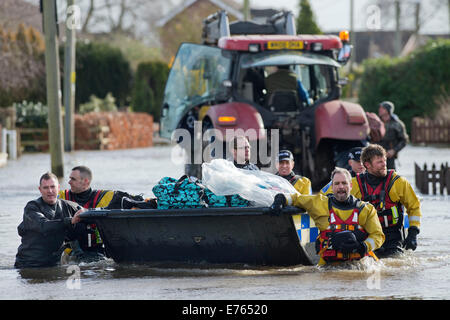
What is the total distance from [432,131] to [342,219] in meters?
31.3

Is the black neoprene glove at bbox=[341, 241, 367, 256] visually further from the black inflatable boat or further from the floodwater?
the black inflatable boat

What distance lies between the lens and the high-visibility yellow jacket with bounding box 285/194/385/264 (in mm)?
9734

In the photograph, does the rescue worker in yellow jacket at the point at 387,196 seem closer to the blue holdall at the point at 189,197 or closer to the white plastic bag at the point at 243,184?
the white plastic bag at the point at 243,184

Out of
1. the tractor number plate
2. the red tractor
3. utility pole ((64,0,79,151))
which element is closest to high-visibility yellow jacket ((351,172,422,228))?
the red tractor

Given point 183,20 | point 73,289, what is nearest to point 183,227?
point 73,289

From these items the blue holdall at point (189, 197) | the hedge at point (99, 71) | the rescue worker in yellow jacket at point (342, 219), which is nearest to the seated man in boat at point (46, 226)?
the blue holdall at point (189, 197)

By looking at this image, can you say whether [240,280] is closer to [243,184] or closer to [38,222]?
[243,184]

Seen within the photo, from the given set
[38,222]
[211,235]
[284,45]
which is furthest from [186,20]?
[211,235]

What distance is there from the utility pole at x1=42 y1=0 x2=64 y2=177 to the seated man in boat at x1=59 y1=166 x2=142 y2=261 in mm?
10264

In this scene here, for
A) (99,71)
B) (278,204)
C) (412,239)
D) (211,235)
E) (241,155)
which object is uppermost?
(99,71)

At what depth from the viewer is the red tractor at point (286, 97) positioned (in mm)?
17703

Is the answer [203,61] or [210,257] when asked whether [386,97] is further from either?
[210,257]

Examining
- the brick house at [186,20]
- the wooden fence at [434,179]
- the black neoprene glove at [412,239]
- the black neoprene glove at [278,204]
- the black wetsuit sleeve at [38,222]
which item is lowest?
the wooden fence at [434,179]

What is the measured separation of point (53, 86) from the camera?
2123 cm
